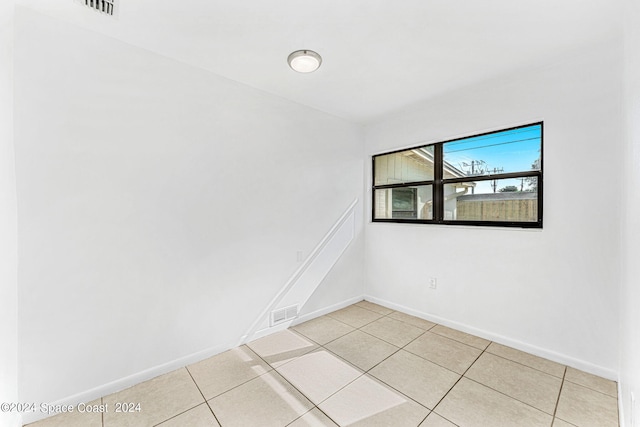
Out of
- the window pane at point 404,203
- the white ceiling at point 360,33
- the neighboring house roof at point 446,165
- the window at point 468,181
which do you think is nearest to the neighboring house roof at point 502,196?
the window at point 468,181

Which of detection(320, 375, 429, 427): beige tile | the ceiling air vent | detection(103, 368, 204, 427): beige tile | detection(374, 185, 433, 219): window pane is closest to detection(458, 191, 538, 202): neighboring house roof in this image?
detection(374, 185, 433, 219): window pane

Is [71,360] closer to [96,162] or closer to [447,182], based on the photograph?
[96,162]

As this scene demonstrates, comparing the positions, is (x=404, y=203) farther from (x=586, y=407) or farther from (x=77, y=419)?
(x=77, y=419)

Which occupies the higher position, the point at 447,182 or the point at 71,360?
the point at 447,182

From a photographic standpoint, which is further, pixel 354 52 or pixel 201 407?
pixel 354 52

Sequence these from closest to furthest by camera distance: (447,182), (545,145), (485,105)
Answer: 1. (545,145)
2. (485,105)
3. (447,182)

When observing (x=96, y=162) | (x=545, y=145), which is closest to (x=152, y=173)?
(x=96, y=162)

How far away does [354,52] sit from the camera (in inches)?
84.0

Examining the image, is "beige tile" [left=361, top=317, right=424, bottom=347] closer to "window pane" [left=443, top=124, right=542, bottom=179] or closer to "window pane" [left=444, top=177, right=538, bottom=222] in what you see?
"window pane" [left=444, top=177, right=538, bottom=222]

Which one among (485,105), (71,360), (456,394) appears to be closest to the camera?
(71,360)

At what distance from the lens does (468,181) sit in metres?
2.84

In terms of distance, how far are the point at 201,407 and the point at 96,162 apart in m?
1.79

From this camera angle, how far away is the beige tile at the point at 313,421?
1.64 meters

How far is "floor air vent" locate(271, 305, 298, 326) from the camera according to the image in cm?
285
